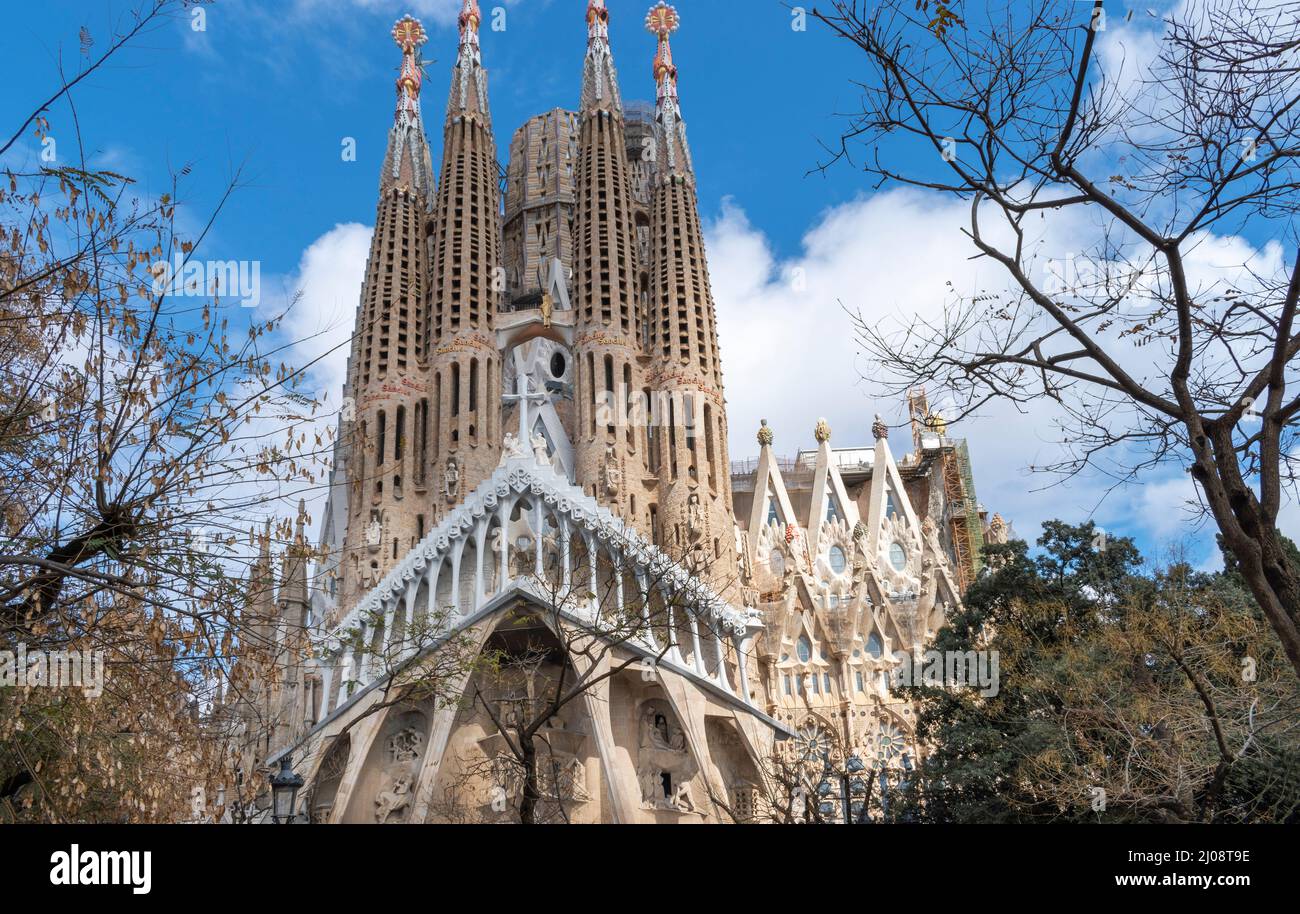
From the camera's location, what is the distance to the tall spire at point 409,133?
126 ft

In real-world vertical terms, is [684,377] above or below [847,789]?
above

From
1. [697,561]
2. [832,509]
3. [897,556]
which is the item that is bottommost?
[697,561]

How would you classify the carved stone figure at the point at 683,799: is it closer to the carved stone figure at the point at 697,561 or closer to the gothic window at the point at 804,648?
the carved stone figure at the point at 697,561

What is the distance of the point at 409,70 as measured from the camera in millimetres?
41406

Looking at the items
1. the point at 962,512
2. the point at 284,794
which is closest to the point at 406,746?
the point at 284,794

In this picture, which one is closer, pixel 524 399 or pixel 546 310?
pixel 524 399

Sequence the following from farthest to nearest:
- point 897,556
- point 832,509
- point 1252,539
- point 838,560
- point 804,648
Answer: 1. point 832,509
2. point 897,556
3. point 838,560
4. point 804,648
5. point 1252,539

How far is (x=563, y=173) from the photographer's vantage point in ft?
139

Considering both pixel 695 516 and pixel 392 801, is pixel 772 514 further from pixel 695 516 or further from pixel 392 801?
pixel 392 801

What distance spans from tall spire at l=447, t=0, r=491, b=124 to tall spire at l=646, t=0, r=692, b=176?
6063 millimetres

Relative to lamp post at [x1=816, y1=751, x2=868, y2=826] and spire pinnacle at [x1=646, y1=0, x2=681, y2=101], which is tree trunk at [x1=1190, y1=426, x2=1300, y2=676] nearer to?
lamp post at [x1=816, y1=751, x2=868, y2=826]

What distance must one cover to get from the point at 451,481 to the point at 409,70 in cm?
1766
